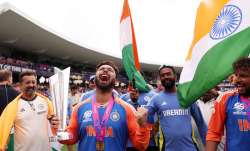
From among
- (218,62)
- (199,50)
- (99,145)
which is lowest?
(99,145)

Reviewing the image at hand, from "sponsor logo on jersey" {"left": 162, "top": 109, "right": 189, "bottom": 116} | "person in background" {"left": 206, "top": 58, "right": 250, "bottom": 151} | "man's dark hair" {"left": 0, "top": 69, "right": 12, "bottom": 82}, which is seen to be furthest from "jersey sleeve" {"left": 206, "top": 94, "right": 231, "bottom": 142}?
"man's dark hair" {"left": 0, "top": 69, "right": 12, "bottom": 82}

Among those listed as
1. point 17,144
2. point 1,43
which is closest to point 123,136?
point 17,144

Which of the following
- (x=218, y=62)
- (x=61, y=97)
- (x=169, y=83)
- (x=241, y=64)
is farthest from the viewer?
(x=169, y=83)

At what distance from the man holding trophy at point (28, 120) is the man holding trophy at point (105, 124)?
1031 millimetres

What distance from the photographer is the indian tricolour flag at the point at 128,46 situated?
523cm

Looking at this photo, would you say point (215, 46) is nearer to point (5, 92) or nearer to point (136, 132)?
point (136, 132)

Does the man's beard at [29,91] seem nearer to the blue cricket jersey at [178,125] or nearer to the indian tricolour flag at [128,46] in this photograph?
the indian tricolour flag at [128,46]

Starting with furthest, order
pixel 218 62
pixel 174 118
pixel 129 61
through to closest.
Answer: pixel 174 118 → pixel 129 61 → pixel 218 62

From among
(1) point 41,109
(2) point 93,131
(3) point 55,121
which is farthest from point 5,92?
(2) point 93,131

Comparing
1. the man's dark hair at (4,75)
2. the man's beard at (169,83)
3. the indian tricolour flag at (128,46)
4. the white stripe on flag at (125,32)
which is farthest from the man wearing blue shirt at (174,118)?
the man's dark hair at (4,75)

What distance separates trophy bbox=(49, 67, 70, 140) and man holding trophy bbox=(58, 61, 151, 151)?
0.05 m

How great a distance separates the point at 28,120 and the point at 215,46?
2675 millimetres

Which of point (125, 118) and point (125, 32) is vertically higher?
point (125, 32)

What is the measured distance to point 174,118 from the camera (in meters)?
5.44
